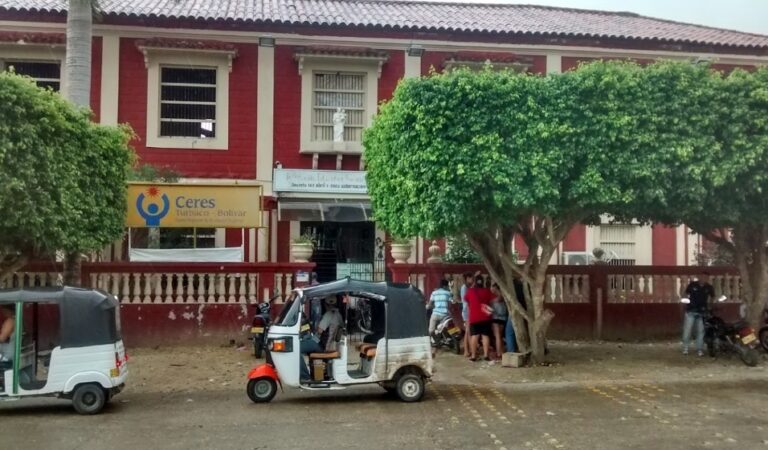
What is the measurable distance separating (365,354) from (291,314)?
3.82 feet

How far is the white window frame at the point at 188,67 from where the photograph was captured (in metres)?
17.6

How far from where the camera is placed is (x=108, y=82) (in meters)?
17.5

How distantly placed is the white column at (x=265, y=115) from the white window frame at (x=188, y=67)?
736 millimetres

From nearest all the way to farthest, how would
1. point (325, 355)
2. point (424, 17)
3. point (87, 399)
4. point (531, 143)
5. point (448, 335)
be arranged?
point (87, 399) → point (325, 355) → point (531, 143) → point (448, 335) → point (424, 17)

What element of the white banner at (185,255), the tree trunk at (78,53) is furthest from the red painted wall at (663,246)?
the tree trunk at (78,53)

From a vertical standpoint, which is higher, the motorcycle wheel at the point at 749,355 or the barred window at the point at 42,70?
the barred window at the point at 42,70

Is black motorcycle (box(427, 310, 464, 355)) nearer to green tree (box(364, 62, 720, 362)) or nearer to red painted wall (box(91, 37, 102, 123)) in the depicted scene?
green tree (box(364, 62, 720, 362))

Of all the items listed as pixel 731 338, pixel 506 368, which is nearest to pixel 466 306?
pixel 506 368

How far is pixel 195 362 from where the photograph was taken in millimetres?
13273

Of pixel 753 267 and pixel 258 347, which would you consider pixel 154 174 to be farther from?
pixel 753 267

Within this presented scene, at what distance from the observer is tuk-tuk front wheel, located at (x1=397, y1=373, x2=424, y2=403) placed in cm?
996

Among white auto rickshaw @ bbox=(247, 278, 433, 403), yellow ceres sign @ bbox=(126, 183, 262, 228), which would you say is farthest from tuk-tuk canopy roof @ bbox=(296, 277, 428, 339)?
yellow ceres sign @ bbox=(126, 183, 262, 228)

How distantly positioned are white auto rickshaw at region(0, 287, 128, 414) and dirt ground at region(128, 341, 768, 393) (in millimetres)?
1721

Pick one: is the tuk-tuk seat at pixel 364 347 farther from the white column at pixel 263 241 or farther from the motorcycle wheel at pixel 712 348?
the white column at pixel 263 241
